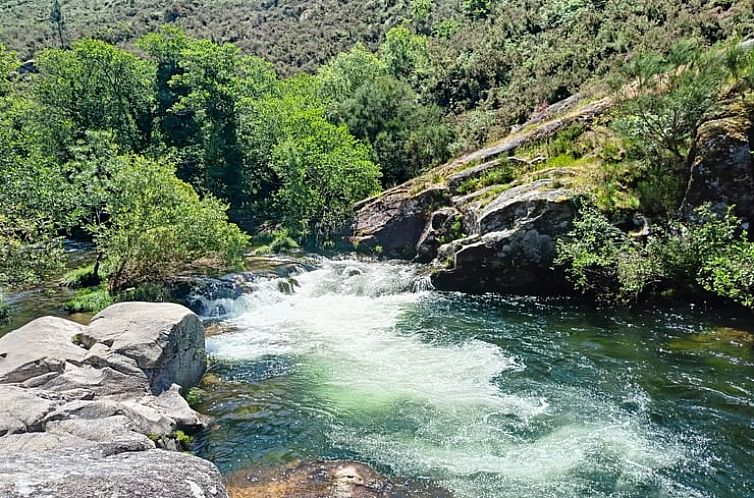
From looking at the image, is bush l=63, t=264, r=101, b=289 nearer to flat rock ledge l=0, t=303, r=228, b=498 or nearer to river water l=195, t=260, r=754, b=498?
river water l=195, t=260, r=754, b=498

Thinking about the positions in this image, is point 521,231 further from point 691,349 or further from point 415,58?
point 415,58

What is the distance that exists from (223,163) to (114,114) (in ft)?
30.7

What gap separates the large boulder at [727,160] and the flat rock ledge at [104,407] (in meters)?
19.9

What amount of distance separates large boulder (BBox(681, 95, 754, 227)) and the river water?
4753 millimetres

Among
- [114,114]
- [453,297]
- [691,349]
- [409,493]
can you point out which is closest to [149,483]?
[409,493]

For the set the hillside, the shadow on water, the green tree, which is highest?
the hillside

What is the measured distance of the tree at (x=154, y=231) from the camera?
23234 millimetres

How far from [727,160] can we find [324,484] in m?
19.4

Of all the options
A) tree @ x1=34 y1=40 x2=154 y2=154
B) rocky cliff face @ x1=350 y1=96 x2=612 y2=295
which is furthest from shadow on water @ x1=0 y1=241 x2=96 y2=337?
tree @ x1=34 y1=40 x2=154 y2=154

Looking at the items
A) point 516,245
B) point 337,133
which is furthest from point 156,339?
point 337,133

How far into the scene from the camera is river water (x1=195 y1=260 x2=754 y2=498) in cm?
1223

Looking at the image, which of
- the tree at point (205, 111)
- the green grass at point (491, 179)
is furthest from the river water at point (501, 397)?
the tree at point (205, 111)

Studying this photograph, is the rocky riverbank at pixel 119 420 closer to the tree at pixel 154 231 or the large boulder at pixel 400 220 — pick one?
the tree at pixel 154 231

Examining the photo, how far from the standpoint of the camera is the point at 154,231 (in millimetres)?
23031
